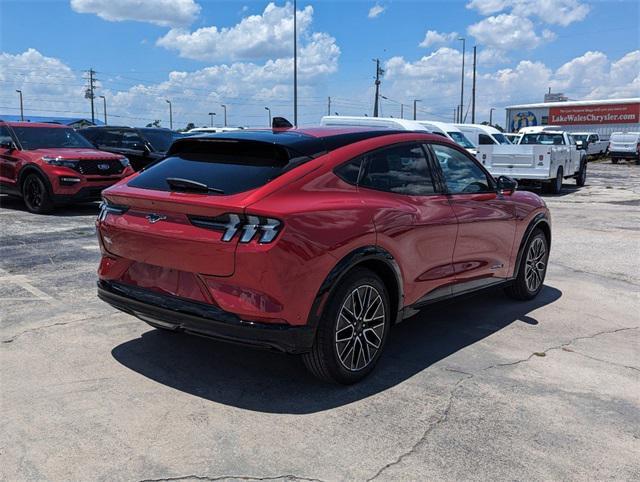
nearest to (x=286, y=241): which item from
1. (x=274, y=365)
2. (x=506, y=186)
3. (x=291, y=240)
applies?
(x=291, y=240)

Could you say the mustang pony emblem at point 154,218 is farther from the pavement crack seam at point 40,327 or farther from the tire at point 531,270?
the tire at point 531,270

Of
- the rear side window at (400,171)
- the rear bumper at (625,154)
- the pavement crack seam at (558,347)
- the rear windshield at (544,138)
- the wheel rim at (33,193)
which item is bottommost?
the pavement crack seam at (558,347)

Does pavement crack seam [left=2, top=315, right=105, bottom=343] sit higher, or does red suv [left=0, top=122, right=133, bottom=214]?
red suv [left=0, top=122, right=133, bottom=214]

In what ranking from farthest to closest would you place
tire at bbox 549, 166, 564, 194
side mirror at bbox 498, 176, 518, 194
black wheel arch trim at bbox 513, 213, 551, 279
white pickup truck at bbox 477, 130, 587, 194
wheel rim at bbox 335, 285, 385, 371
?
tire at bbox 549, 166, 564, 194, white pickup truck at bbox 477, 130, 587, 194, black wheel arch trim at bbox 513, 213, 551, 279, side mirror at bbox 498, 176, 518, 194, wheel rim at bbox 335, 285, 385, 371

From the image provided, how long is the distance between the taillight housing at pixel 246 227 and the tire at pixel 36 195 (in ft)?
28.2

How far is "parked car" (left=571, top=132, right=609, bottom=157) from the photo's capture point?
3838 cm

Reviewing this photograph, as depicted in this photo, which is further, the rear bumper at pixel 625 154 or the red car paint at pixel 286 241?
the rear bumper at pixel 625 154

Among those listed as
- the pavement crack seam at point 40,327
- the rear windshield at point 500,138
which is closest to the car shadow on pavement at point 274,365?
the pavement crack seam at point 40,327

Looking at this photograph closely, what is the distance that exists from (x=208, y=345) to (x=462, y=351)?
6.33 ft

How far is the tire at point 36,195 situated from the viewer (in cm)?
1099

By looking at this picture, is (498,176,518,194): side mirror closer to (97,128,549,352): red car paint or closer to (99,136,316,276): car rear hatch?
(97,128,549,352): red car paint

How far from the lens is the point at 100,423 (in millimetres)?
3363

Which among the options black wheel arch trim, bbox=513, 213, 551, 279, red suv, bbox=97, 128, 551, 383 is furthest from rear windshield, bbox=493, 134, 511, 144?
red suv, bbox=97, 128, 551, 383

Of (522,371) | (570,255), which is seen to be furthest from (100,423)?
(570,255)
